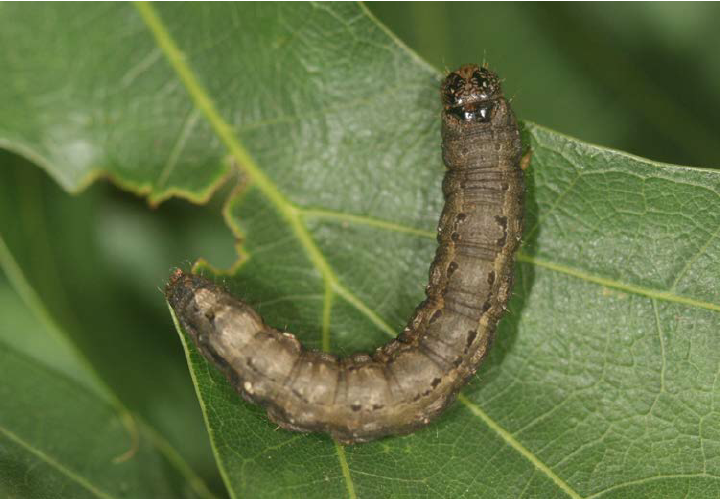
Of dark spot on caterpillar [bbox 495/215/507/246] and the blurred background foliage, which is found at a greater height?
the blurred background foliage

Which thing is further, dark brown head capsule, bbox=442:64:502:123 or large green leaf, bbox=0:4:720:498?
dark brown head capsule, bbox=442:64:502:123

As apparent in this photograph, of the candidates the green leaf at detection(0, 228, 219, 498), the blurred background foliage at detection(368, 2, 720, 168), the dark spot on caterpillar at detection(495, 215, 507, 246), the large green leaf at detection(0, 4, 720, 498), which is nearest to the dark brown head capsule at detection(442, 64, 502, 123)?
the large green leaf at detection(0, 4, 720, 498)

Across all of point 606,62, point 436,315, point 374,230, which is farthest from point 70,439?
point 606,62

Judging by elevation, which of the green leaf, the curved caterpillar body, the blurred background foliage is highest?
the blurred background foliage

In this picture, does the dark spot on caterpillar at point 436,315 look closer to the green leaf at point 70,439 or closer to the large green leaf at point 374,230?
the large green leaf at point 374,230

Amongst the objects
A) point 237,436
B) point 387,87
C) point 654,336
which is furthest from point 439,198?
point 237,436

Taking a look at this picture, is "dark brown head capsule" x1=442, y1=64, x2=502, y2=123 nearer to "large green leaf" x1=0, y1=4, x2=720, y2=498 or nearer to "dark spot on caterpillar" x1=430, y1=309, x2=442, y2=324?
"large green leaf" x1=0, y1=4, x2=720, y2=498

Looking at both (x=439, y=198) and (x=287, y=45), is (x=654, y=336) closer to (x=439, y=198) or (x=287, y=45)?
(x=439, y=198)
